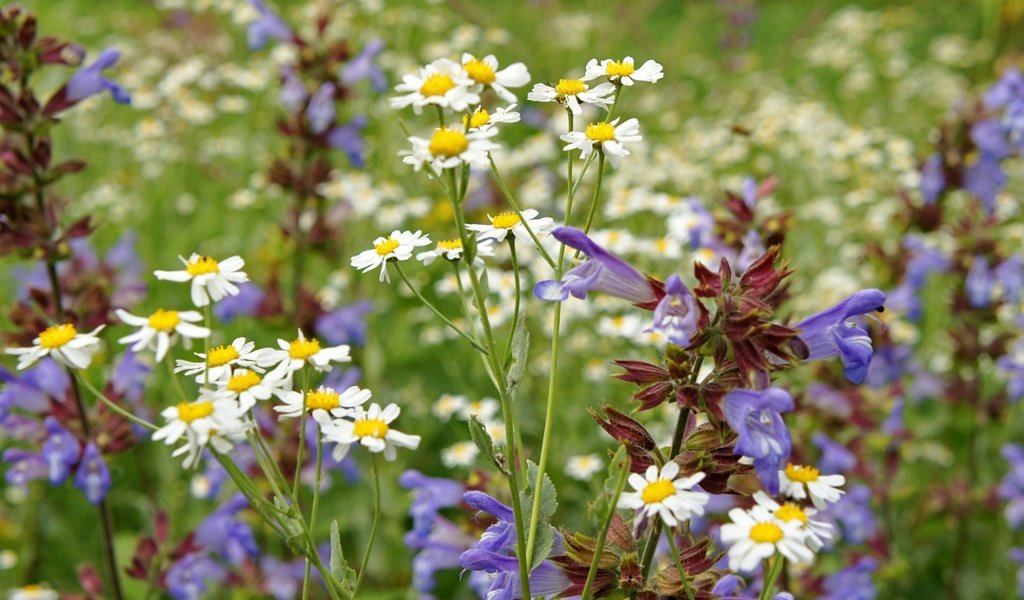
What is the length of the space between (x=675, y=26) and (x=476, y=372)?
259 inches

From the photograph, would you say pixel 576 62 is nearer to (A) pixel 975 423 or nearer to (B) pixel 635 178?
(B) pixel 635 178

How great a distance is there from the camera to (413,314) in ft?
12.0

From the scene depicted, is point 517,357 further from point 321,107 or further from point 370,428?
point 321,107

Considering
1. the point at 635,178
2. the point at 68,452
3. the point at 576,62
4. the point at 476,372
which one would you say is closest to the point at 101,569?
the point at 68,452

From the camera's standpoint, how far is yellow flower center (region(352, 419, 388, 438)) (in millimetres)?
1067

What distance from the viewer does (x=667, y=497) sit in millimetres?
995

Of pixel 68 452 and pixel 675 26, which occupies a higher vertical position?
pixel 68 452

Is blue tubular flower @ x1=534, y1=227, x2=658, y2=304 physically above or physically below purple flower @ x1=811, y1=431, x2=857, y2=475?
above

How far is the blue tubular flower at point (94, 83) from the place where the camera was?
7.02 feet

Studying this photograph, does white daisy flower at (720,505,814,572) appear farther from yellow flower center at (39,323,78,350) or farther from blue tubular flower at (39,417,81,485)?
blue tubular flower at (39,417,81,485)

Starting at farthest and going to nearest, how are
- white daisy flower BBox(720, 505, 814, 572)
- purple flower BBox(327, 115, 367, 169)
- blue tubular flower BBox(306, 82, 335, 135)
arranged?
purple flower BBox(327, 115, 367, 169) < blue tubular flower BBox(306, 82, 335, 135) < white daisy flower BBox(720, 505, 814, 572)

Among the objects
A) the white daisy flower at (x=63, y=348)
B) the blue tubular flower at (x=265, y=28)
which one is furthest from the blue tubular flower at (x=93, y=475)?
the blue tubular flower at (x=265, y=28)

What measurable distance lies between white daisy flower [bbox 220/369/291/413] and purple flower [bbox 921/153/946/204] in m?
2.44

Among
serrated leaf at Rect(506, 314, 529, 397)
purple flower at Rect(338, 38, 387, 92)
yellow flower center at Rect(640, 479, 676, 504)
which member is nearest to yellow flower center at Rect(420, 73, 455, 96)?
serrated leaf at Rect(506, 314, 529, 397)
